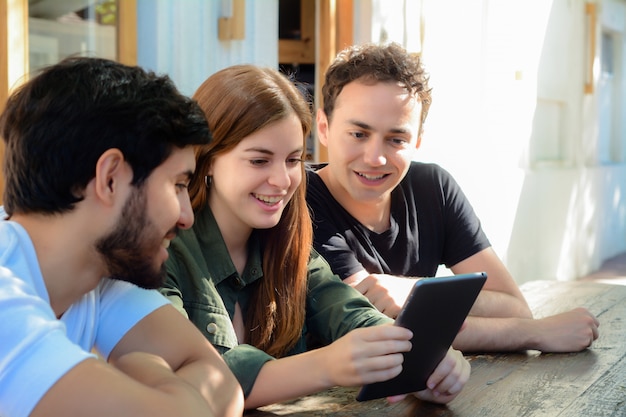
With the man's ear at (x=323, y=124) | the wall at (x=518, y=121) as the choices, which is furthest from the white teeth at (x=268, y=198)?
the wall at (x=518, y=121)

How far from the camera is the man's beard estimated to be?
1.48 m

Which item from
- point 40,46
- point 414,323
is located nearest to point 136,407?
point 414,323

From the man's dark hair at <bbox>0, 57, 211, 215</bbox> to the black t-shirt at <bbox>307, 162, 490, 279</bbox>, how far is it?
52.1 inches

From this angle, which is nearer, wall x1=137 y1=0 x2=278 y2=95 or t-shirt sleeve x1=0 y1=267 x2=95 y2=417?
t-shirt sleeve x1=0 y1=267 x2=95 y2=417

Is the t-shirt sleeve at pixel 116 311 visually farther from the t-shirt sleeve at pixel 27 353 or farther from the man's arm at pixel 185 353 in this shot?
the t-shirt sleeve at pixel 27 353

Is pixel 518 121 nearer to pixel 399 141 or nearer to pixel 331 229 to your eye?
pixel 399 141

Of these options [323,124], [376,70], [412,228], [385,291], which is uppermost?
[376,70]

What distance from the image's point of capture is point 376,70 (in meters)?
2.94

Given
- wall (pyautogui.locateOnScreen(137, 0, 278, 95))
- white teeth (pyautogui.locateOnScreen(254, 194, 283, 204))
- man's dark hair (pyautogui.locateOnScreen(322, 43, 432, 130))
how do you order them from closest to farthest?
white teeth (pyautogui.locateOnScreen(254, 194, 283, 204)), man's dark hair (pyautogui.locateOnScreen(322, 43, 432, 130)), wall (pyautogui.locateOnScreen(137, 0, 278, 95))

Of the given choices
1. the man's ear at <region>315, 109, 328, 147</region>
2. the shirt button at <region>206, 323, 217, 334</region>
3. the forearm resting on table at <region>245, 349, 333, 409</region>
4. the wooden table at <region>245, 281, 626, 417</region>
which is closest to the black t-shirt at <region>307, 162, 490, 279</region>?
the man's ear at <region>315, 109, 328, 147</region>

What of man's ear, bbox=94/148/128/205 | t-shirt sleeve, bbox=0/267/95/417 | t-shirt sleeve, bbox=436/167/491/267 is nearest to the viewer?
t-shirt sleeve, bbox=0/267/95/417

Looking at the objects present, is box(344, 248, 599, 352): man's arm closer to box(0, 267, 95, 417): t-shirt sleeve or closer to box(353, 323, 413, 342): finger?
box(353, 323, 413, 342): finger

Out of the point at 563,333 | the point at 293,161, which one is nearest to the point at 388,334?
the point at 293,161

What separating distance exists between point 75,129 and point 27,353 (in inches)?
14.7
